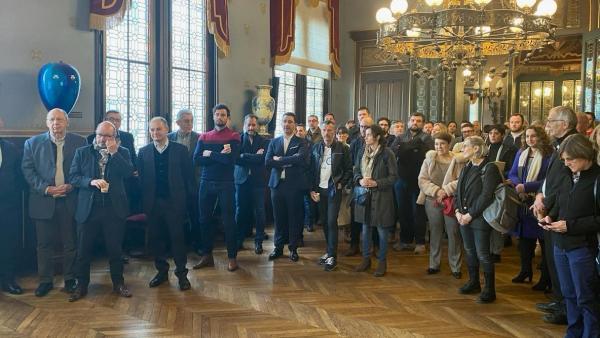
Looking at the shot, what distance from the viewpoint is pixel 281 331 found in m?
3.45

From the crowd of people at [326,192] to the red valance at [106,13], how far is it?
3.30ft

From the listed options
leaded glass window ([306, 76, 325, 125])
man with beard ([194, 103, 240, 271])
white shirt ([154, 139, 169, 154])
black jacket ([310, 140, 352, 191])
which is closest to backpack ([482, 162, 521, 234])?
black jacket ([310, 140, 352, 191])

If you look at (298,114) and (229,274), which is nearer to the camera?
(229,274)

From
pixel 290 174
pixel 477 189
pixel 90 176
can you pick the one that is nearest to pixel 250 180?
pixel 290 174

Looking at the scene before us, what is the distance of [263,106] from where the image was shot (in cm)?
758

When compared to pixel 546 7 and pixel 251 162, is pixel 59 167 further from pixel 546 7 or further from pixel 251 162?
pixel 546 7

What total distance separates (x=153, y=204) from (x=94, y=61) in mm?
2010

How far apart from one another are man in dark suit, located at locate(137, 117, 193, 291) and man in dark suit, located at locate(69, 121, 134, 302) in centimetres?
18

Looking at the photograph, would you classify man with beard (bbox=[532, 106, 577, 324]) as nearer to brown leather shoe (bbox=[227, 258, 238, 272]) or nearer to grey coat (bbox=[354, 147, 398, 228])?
grey coat (bbox=[354, 147, 398, 228])

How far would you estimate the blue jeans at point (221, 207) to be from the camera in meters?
4.82

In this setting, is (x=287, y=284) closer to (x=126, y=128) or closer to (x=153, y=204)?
(x=153, y=204)

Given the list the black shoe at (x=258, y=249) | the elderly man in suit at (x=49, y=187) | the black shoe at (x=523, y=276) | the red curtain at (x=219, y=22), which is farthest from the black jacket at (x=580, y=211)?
the red curtain at (x=219, y=22)

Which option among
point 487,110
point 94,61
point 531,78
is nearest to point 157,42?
point 94,61

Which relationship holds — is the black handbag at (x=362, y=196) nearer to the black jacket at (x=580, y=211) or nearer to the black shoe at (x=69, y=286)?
the black jacket at (x=580, y=211)
